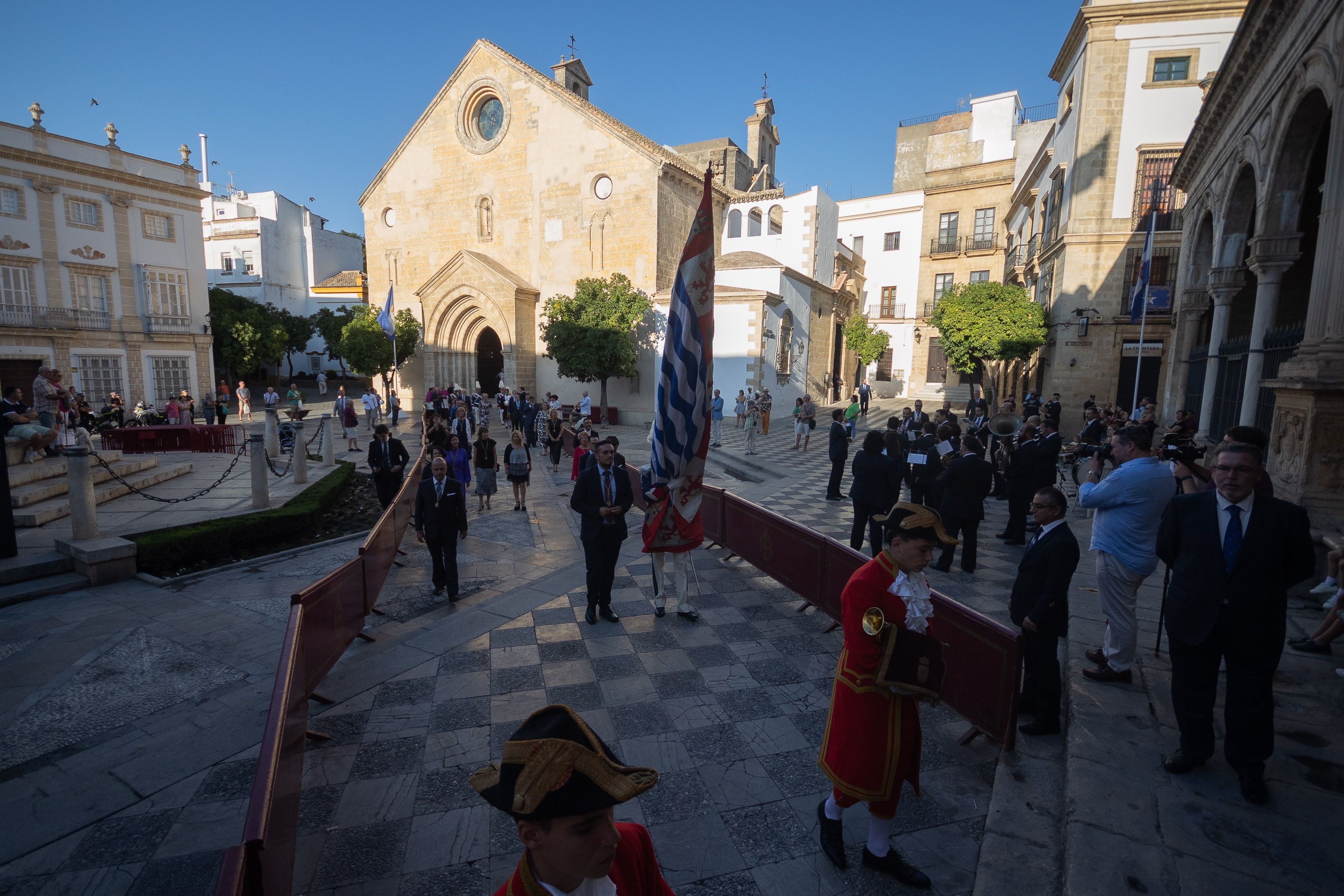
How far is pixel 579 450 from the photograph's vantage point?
37.1 feet

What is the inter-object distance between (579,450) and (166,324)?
2609 centimetres

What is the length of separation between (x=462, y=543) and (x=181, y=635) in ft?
12.1

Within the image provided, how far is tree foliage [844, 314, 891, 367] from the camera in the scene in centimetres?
3441

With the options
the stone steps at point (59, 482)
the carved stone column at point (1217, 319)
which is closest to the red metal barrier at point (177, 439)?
the stone steps at point (59, 482)

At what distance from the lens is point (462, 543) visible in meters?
9.41

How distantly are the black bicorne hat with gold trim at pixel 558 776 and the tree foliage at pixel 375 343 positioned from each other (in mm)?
27232

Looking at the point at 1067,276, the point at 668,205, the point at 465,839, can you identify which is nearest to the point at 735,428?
the point at 668,205

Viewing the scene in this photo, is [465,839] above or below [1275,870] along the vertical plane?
below

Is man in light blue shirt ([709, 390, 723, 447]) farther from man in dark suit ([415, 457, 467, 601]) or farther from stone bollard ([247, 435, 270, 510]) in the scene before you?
man in dark suit ([415, 457, 467, 601])

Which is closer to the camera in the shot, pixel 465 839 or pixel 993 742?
pixel 465 839

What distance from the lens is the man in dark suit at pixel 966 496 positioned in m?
7.54

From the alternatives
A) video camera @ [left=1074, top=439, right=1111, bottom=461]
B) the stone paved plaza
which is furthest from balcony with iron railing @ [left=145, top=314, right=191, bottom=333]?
video camera @ [left=1074, top=439, right=1111, bottom=461]

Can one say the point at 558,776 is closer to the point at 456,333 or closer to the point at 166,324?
the point at 456,333

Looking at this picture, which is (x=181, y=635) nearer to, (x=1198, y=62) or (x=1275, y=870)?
(x=1275, y=870)
